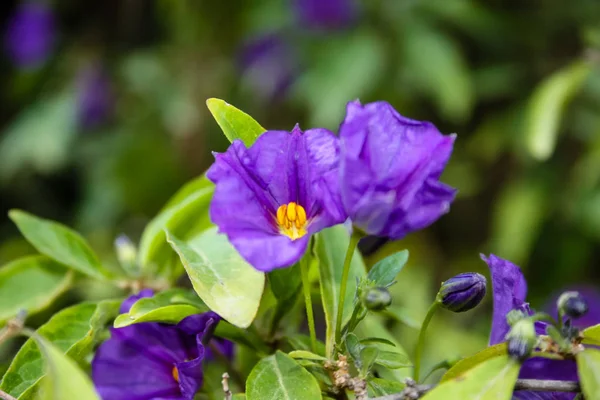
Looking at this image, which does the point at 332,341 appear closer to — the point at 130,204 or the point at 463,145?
the point at 463,145

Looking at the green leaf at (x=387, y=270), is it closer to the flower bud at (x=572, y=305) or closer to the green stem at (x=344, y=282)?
the green stem at (x=344, y=282)

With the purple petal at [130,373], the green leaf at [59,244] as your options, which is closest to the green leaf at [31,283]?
the green leaf at [59,244]

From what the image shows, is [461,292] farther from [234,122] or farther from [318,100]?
[318,100]

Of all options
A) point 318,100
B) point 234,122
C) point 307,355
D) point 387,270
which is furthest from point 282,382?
point 318,100

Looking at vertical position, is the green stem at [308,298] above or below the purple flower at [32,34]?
below

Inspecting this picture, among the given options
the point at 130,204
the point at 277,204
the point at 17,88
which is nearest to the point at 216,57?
the point at 130,204

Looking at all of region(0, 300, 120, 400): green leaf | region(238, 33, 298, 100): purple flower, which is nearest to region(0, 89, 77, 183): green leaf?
region(238, 33, 298, 100): purple flower
